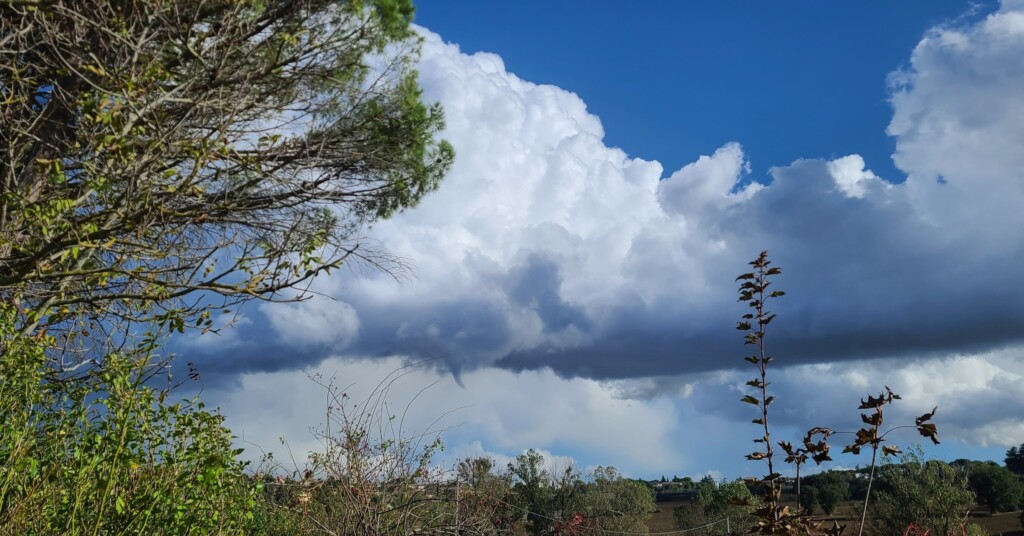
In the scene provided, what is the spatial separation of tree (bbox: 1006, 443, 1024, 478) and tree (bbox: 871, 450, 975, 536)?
121 ft

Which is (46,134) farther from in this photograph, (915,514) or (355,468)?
(915,514)

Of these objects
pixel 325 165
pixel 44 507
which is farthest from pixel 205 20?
pixel 44 507

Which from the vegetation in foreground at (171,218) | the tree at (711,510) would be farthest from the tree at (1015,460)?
the vegetation in foreground at (171,218)

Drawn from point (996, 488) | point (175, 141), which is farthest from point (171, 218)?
point (996, 488)

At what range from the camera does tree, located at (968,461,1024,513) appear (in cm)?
4969

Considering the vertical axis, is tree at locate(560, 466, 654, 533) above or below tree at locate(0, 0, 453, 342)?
below

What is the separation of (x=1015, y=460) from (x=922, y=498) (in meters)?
43.8

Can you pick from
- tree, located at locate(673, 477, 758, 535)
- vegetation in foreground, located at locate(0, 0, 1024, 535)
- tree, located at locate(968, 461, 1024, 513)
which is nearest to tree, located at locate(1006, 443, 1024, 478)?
tree, located at locate(968, 461, 1024, 513)

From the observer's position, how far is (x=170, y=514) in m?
5.26

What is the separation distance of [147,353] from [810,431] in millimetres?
4635

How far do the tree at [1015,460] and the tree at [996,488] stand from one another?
10.8 meters

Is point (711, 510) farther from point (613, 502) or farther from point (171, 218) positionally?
point (171, 218)

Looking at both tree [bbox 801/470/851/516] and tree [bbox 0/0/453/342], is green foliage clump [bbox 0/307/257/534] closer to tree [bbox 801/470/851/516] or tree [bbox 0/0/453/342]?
tree [bbox 0/0/453/342]

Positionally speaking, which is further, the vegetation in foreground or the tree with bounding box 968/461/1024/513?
the tree with bounding box 968/461/1024/513
